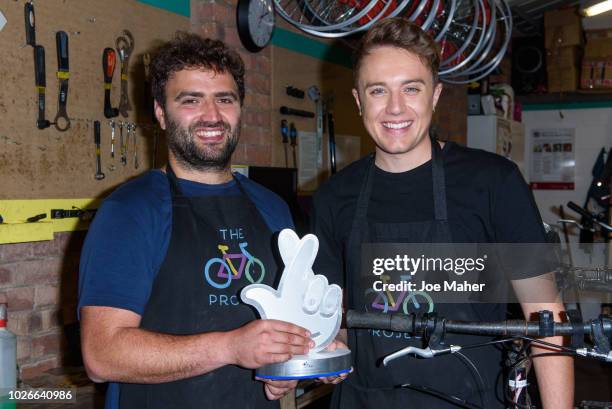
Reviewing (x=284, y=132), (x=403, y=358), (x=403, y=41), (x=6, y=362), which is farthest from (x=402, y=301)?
(x=284, y=132)

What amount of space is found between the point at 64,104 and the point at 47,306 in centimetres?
78

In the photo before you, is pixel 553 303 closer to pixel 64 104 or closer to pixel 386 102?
pixel 386 102

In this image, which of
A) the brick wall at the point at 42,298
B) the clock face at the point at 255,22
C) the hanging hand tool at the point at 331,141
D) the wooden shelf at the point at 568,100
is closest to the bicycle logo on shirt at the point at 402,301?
the brick wall at the point at 42,298

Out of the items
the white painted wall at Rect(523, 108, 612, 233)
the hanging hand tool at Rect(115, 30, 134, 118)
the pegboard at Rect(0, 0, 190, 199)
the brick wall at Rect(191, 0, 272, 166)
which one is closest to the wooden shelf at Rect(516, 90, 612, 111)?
the white painted wall at Rect(523, 108, 612, 233)

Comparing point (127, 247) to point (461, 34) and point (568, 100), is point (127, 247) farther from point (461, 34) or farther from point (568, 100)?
point (568, 100)

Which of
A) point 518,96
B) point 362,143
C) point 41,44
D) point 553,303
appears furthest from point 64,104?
point 518,96

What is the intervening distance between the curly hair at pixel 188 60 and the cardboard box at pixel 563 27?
664 centimetres

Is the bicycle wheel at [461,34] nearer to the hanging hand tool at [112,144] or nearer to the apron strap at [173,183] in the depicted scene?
the hanging hand tool at [112,144]

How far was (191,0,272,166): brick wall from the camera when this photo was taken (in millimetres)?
3150

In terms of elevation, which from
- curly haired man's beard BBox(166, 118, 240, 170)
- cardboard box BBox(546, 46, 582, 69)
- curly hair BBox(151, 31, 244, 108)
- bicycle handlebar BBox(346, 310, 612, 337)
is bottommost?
bicycle handlebar BBox(346, 310, 612, 337)

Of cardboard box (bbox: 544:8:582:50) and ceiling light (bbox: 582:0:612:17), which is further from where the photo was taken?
cardboard box (bbox: 544:8:582:50)

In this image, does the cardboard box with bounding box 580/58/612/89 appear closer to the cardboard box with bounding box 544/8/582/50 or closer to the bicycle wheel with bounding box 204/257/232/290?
the cardboard box with bounding box 544/8/582/50

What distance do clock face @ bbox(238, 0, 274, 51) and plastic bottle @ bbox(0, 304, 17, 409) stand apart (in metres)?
1.95

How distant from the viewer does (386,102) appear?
5.23ft
